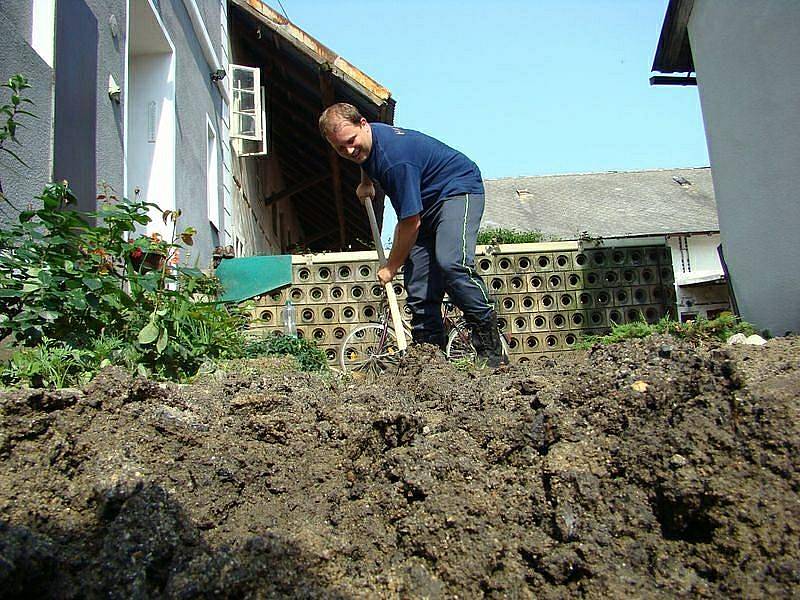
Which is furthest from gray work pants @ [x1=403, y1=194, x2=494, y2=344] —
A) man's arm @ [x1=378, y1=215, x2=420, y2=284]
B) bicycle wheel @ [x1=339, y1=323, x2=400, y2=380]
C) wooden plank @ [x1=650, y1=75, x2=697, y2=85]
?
wooden plank @ [x1=650, y1=75, x2=697, y2=85]

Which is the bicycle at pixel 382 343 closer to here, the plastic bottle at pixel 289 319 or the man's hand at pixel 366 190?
the plastic bottle at pixel 289 319

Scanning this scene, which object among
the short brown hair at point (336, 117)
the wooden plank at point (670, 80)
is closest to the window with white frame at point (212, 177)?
the short brown hair at point (336, 117)

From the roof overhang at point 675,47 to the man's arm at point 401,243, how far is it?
6.84 m

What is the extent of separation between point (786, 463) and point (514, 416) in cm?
70

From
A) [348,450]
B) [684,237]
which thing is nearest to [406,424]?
[348,450]

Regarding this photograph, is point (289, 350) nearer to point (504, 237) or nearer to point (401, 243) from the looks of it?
point (401, 243)

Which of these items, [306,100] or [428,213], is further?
[306,100]

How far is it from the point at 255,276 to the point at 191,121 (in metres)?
2.15

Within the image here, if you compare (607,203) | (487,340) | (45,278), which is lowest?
(487,340)

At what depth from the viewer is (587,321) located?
710 centimetres

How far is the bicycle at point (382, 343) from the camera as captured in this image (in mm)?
5375

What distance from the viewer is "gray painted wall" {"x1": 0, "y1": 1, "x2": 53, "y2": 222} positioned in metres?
3.30

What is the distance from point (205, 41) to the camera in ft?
28.3

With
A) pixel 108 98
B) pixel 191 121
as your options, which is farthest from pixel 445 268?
pixel 191 121
